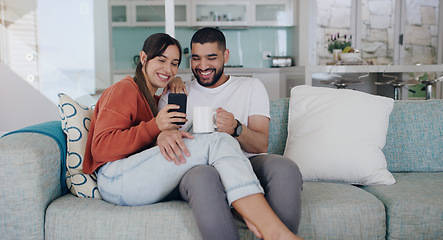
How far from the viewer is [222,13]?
5727 millimetres

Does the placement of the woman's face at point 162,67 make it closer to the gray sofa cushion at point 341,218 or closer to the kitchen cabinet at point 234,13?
the gray sofa cushion at point 341,218

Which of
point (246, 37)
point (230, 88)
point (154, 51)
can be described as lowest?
point (230, 88)

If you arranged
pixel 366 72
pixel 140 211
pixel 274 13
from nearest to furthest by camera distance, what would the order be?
pixel 140 211 → pixel 366 72 → pixel 274 13

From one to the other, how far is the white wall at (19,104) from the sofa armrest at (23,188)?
1804mm

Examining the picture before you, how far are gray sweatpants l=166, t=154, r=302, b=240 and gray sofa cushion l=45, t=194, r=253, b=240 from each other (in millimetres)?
93

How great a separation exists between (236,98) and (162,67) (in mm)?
370

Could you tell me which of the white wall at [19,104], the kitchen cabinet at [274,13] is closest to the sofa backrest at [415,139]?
the white wall at [19,104]

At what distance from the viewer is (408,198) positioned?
54.9 inches

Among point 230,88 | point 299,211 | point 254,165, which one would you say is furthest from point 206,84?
point 299,211

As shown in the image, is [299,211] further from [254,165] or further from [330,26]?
[330,26]

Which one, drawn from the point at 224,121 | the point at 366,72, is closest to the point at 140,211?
the point at 224,121

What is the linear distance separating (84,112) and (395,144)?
148 centimetres

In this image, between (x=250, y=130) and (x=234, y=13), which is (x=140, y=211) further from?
(x=234, y=13)

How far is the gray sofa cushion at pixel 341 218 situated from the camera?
132cm
